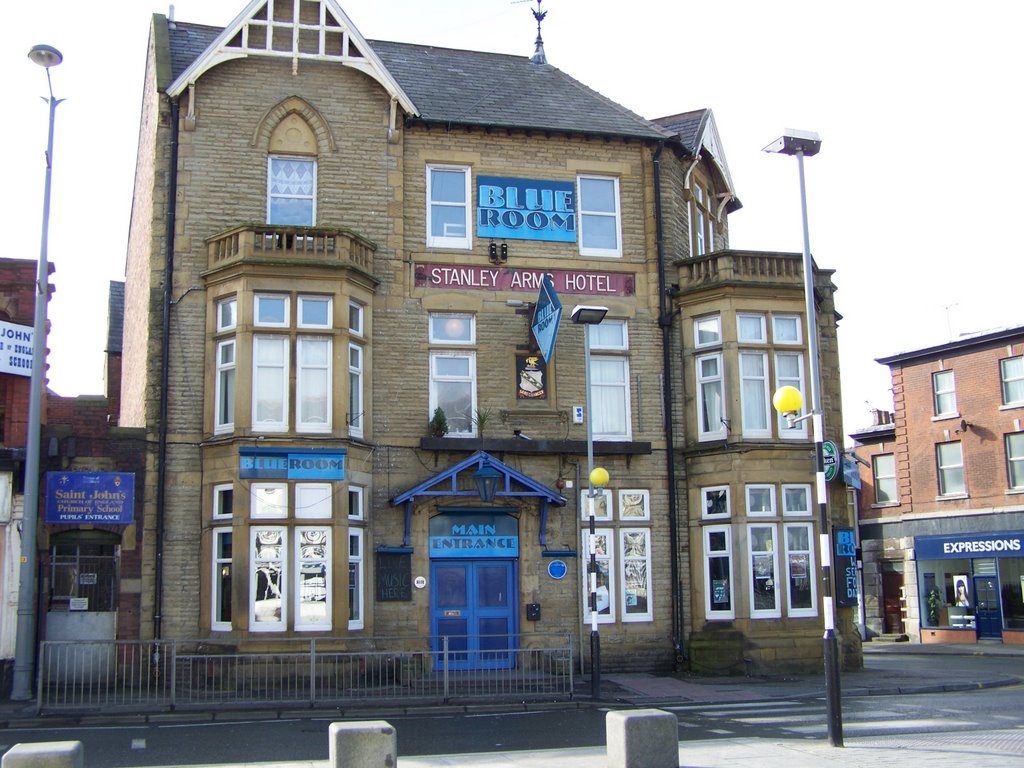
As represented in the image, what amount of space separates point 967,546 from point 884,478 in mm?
5578

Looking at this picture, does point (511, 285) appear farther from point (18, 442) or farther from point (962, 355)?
point (962, 355)

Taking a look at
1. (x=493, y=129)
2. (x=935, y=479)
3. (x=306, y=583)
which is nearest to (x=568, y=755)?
(x=306, y=583)

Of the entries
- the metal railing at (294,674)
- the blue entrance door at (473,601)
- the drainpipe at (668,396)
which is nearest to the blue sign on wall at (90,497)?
the metal railing at (294,674)

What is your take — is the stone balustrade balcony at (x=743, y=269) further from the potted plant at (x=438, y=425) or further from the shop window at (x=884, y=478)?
the shop window at (x=884, y=478)

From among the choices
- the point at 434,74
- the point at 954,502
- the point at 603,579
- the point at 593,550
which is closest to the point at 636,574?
the point at 603,579

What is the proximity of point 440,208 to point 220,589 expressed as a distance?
29.6 feet

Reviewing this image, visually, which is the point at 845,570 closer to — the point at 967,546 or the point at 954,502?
the point at 967,546

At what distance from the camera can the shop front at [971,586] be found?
113ft

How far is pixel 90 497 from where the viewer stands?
66.9ft

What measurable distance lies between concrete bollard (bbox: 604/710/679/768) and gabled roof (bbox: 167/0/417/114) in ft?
49.7

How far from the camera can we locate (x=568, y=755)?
13.2m

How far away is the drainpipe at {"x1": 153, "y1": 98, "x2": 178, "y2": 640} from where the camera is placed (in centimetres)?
2056

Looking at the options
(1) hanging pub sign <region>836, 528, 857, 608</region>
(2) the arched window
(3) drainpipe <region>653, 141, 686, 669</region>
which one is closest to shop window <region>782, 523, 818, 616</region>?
(1) hanging pub sign <region>836, 528, 857, 608</region>

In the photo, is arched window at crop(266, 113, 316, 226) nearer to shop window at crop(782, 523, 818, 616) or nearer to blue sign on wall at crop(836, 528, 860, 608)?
shop window at crop(782, 523, 818, 616)
